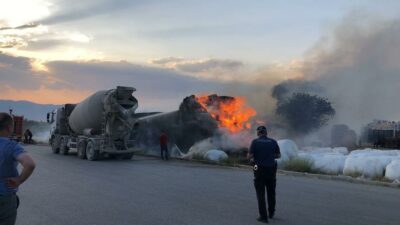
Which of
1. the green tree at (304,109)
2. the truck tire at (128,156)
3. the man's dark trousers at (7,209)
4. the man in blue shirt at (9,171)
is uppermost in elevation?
the green tree at (304,109)

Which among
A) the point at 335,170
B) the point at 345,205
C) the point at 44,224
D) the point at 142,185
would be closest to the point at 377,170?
the point at 335,170

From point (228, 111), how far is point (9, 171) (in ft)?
77.5

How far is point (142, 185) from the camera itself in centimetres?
1358

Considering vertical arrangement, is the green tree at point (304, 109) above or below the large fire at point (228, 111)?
above

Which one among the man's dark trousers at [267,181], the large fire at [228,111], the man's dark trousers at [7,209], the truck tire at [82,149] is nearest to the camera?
the man's dark trousers at [7,209]

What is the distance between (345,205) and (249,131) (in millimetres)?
17208

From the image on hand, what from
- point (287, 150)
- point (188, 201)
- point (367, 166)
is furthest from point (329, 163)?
point (188, 201)

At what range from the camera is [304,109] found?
54.8 meters

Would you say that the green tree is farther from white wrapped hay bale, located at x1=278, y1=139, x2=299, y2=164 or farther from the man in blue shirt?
the man in blue shirt

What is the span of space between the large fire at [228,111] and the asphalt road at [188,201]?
1145 cm

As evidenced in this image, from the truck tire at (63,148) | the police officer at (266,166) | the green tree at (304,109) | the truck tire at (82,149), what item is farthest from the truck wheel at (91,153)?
the green tree at (304,109)

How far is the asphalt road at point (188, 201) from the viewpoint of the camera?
8586 mm

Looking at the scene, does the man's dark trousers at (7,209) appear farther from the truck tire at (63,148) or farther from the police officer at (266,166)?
the truck tire at (63,148)

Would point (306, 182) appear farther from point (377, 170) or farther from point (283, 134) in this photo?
point (283, 134)
